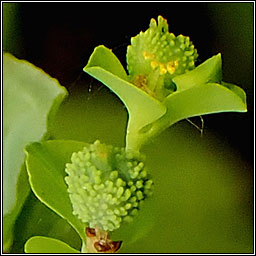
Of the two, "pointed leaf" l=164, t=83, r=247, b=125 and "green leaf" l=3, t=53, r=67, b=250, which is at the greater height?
"pointed leaf" l=164, t=83, r=247, b=125

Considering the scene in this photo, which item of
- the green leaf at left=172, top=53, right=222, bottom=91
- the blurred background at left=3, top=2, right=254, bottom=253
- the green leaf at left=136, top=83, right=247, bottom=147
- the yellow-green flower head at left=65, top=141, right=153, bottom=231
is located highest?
the green leaf at left=172, top=53, right=222, bottom=91

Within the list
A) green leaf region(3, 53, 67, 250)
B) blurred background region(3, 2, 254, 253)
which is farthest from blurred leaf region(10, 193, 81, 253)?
blurred background region(3, 2, 254, 253)

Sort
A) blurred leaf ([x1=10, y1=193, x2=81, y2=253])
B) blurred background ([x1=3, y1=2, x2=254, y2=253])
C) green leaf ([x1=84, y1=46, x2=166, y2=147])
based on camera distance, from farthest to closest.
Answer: blurred background ([x1=3, y1=2, x2=254, y2=253]) < blurred leaf ([x1=10, y1=193, x2=81, y2=253]) < green leaf ([x1=84, y1=46, x2=166, y2=147])

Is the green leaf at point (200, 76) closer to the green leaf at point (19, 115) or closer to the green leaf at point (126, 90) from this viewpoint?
the green leaf at point (126, 90)

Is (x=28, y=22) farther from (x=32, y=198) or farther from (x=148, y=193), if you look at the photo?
(x=148, y=193)

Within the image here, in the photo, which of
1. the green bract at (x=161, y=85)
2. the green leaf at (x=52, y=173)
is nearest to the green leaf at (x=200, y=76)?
the green bract at (x=161, y=85)

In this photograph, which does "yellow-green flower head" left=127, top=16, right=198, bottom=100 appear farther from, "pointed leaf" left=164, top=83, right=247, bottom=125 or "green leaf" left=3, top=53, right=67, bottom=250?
"green leaf" left=3, top=53, right=67, bottom=250
